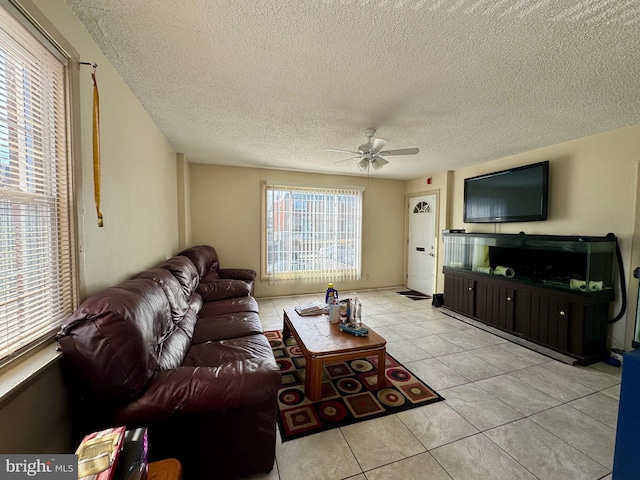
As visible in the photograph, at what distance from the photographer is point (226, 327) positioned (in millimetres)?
2277

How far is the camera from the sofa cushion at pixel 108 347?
43.1 inches

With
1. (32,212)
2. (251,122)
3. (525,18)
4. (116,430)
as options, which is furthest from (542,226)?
(32,212)

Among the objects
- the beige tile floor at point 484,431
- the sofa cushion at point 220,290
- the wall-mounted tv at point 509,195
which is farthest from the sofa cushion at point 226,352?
the wall-mounted tv at point 509,195

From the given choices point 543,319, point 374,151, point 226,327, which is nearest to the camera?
point 226,327

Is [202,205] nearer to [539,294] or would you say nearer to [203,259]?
[203,259]

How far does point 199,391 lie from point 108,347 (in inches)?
17.3

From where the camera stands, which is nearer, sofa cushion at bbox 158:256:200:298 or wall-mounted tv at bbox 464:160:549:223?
sofa cushion at bbox 158:256:200:298

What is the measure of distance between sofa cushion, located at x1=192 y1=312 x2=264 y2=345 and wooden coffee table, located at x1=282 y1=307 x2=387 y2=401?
15.8 inches

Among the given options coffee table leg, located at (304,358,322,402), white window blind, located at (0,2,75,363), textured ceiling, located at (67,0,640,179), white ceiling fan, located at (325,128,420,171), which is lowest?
coffee table leg, located at (304,358,322,402)

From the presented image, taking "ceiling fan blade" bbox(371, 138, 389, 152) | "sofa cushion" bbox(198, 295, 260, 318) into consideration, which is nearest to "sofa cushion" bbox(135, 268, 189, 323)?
"sofa cushion" bbox(198, 295, 260, 318)

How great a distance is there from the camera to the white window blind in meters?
0.97

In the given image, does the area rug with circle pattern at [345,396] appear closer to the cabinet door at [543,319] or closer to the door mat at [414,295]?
the cabinet door at [543,319]

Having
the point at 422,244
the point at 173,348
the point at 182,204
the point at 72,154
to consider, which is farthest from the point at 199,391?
the point at 422,244

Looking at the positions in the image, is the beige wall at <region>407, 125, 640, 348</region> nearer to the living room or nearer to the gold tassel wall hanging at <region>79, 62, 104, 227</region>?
the living room
